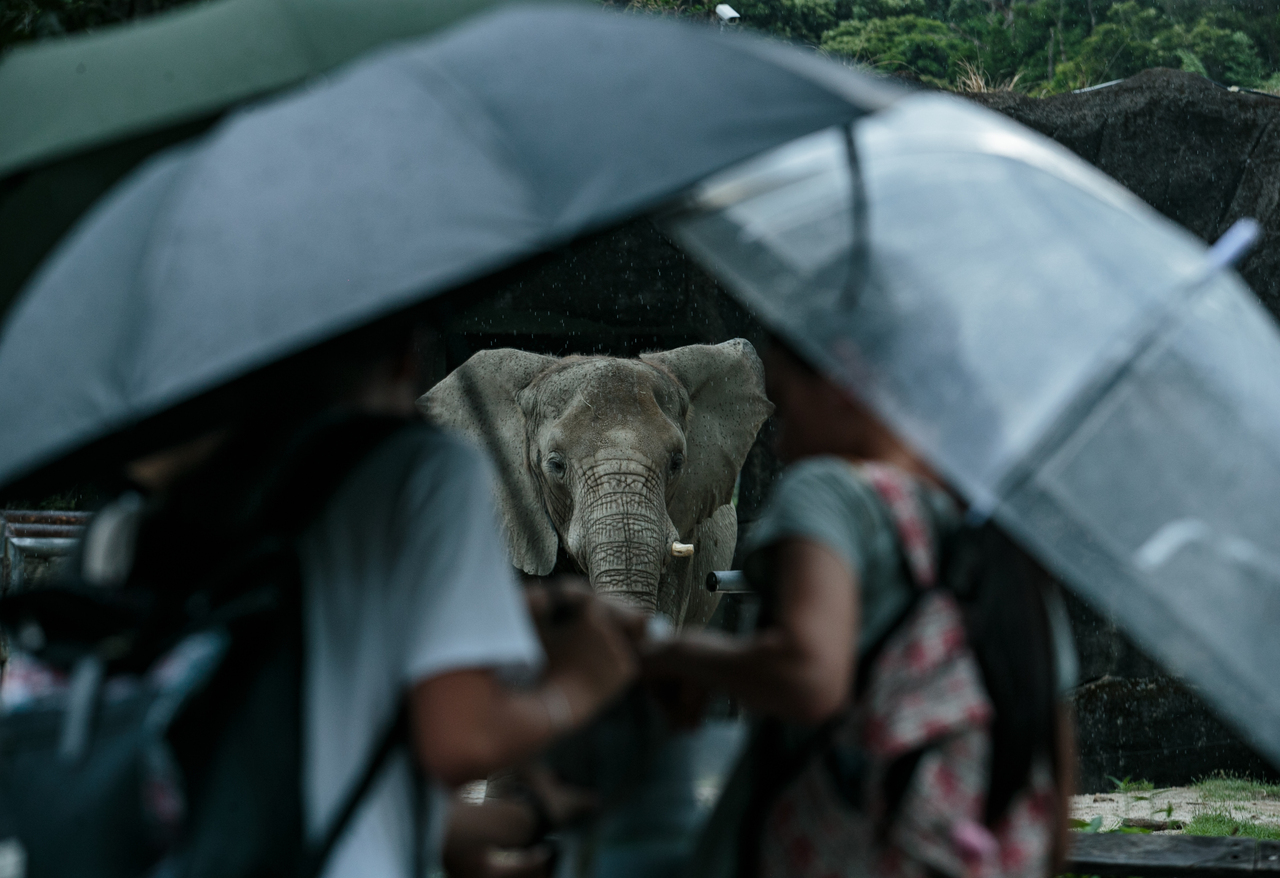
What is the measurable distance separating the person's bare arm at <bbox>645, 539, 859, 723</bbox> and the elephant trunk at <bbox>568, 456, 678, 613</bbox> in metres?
4.62

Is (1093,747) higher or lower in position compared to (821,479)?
lower

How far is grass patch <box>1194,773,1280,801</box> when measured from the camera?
809 centimetres

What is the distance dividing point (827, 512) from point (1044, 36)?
91.2 feet

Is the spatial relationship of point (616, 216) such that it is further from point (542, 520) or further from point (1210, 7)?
point (1210, 7)

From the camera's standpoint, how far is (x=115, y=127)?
1.54 metres

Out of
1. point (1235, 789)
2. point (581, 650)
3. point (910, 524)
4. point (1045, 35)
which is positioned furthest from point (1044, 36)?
point (581, 650)

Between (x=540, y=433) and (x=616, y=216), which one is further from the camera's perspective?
(x=540, y=433)

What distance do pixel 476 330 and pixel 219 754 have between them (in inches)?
402

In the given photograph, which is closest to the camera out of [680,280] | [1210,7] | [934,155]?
[934,155]

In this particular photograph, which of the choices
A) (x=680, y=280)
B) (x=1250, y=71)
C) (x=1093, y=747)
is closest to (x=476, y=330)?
(x=680, y=280)

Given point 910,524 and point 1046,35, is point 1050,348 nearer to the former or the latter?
point 910,524

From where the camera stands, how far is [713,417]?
759 cm

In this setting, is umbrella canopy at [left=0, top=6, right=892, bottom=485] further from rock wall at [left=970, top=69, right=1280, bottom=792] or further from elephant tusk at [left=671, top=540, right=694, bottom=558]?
rock wall at [left=970, top=69, right=1280, bottom=792]

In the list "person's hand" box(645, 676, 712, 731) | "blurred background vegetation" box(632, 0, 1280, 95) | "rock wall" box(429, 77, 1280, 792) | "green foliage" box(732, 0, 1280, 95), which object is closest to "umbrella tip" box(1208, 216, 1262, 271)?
"person's hand" box(645, 676, 712, 731)
